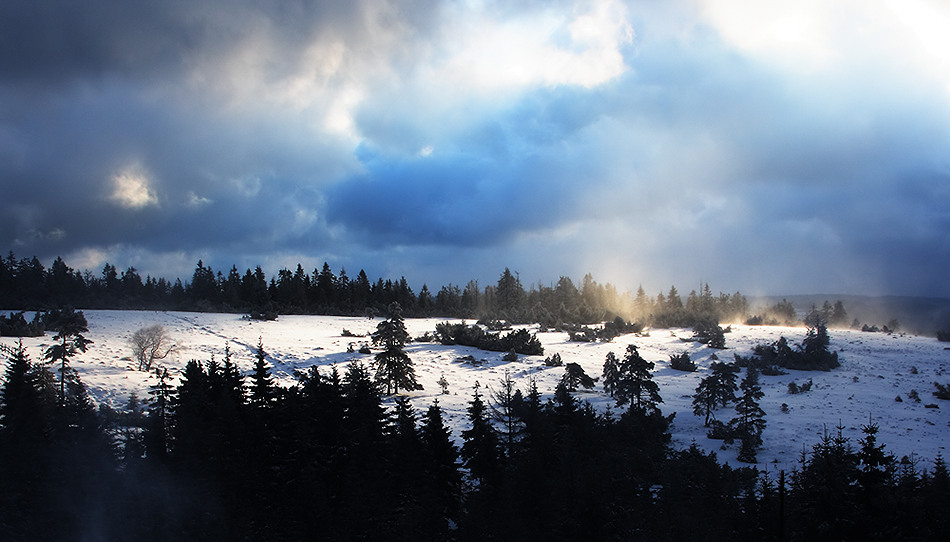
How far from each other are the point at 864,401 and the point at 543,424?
1375 inches

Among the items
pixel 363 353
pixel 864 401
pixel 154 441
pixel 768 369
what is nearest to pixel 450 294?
pixel 363 353

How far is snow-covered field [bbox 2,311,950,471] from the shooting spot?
124ft

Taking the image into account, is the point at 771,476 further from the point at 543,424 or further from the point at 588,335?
the point at 588,335

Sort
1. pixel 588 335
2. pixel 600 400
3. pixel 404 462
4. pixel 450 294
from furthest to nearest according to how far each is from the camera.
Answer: pixel 450 294
pixel 588 335
pixel 600 400
pixel 404 462

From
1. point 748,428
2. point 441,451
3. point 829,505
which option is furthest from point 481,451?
point 748,428

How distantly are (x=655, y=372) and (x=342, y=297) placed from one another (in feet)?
238

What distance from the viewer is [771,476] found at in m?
31.6

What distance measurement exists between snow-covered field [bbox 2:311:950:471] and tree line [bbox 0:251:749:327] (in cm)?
1415

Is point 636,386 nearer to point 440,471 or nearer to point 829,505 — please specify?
point 440,471

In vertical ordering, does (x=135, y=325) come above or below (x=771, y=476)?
above

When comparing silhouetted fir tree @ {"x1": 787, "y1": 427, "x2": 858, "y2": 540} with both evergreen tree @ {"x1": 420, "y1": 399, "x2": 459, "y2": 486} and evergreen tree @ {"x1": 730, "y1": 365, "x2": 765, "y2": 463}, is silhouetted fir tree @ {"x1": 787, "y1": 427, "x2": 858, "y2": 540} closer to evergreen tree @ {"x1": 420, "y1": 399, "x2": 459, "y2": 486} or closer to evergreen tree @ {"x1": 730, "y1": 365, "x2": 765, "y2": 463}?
evergreen tree @ {"x1": 730, "y1": 365, "x2": 765, "y2": 463}

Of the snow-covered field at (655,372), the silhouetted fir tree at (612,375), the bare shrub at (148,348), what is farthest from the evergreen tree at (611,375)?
the bare shrub at (148,348)

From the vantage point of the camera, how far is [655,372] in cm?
5728

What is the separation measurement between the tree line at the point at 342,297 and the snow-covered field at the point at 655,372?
14.2 metres
